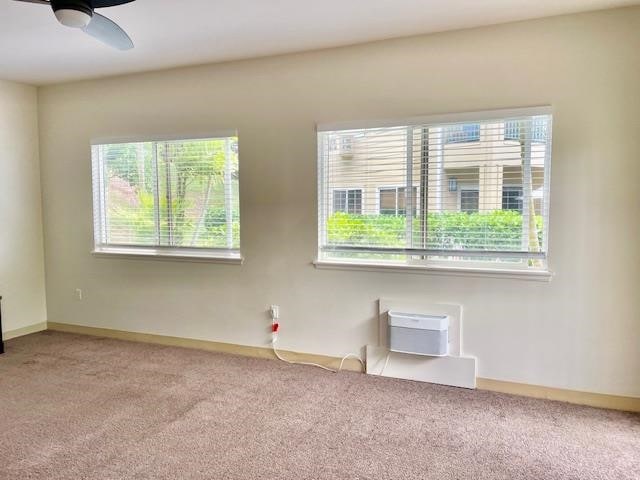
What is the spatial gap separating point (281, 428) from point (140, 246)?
243cm

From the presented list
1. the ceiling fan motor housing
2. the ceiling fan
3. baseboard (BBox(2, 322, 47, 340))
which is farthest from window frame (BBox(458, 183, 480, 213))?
baseboard (BBox(2, 322, 47, 340))

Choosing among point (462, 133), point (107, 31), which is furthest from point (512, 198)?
point (107, 31)

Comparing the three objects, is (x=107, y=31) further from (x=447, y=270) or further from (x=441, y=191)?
(x=447, y=270)

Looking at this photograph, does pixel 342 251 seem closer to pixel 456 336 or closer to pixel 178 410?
pixel 456 336

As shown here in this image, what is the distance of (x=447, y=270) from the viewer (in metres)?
3.11

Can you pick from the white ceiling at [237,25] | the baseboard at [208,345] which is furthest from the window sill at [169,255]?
the white ceiling at [237,25]

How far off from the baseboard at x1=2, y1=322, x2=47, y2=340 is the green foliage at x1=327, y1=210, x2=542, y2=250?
3.32 meters

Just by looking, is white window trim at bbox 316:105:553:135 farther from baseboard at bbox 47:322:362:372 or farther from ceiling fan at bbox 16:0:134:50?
baseboard at bbox 47:322:362:372

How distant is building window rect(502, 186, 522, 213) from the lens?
296cm

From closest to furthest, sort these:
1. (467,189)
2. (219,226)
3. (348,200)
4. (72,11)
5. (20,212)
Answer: (72,11) < (467,189) < (348,200) < (219,226) < (20,212)

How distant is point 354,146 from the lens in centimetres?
337

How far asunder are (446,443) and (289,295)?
168 centimetres

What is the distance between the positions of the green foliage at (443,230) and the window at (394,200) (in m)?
0.05

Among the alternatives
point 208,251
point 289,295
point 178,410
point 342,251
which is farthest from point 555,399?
point 208,251
